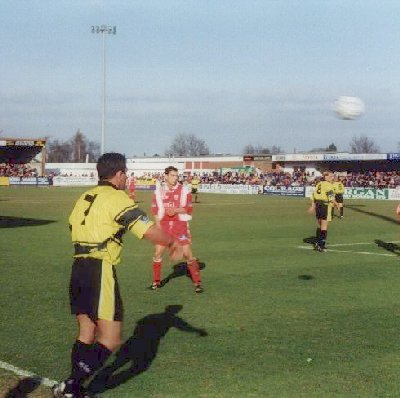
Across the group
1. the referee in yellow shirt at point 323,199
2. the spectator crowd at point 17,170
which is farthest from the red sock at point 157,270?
the spectator crowd at point 17,170

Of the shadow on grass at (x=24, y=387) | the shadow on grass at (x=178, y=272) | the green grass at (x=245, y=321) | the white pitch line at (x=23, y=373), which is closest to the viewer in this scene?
the shadow on grass at (x=24, y=387)

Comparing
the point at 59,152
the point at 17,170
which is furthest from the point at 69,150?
the point at 17,170

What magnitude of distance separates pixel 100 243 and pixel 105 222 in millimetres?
189

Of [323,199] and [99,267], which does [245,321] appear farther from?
[323,199]

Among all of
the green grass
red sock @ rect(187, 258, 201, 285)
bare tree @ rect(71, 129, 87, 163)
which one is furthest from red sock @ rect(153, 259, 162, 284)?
bare tree @ rect(71, 129, 87, 163)

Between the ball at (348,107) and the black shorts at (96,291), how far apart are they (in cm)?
1264

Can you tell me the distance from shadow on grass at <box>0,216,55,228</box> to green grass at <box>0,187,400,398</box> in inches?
292

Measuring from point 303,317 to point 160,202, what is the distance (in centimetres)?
372

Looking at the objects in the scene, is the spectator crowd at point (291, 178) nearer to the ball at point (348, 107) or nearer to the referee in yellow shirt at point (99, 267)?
the ball at point (348, 107)

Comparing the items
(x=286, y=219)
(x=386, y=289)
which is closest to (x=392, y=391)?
(x=386, y=289)

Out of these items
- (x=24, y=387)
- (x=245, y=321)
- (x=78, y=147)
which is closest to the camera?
(x=24, y=387)

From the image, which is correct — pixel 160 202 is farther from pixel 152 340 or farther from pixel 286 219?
pixel 286 219

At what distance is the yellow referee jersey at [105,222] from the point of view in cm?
540

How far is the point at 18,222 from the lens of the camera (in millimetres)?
26625
